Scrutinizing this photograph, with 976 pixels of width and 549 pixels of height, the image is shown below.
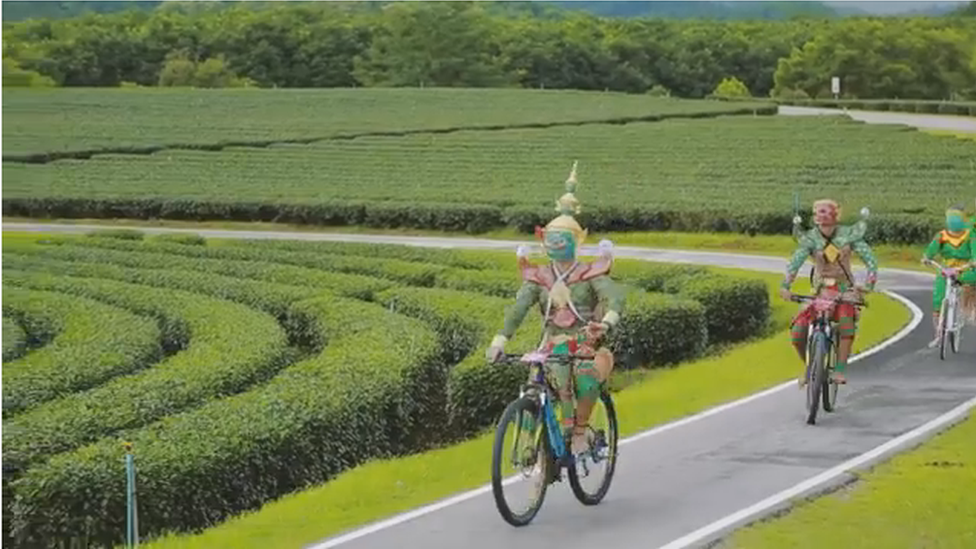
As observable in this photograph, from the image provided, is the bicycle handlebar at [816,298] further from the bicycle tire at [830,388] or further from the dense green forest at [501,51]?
the dense green forest at [501,51]

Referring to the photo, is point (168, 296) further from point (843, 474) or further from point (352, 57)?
point (352, 57)

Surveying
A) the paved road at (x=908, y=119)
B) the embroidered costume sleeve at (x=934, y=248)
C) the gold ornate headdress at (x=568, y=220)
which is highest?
the gold ornate headdress at (x=568, y=220)

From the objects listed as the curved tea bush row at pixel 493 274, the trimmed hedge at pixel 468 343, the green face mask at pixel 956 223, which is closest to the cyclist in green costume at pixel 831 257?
the trimmed hedge at pixel 468 343

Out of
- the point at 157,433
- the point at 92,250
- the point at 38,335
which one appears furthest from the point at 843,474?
the point at 92,250

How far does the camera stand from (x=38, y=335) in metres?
21.8

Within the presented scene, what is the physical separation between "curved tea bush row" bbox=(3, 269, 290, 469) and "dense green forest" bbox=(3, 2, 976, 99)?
7591cm

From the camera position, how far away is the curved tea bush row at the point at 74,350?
53.9 feet

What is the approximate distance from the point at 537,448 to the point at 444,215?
1249 inches

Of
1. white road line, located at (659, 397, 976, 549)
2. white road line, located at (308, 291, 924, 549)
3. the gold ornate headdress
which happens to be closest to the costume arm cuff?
the gold ornate headdress

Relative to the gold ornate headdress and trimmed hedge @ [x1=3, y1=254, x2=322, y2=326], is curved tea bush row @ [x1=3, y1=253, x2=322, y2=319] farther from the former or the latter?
the gold ornate headdress

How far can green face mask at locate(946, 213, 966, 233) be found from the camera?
18.9m

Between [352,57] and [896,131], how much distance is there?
179 feet

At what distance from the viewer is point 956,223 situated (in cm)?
1894

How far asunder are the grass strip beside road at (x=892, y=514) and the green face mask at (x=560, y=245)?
2.20 metres
